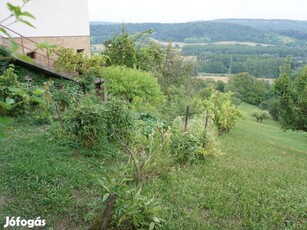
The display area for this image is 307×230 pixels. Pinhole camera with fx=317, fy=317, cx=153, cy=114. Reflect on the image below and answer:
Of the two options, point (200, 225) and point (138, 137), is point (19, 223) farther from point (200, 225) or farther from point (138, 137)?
point (138, 137)

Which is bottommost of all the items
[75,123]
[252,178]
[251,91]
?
[251,91]

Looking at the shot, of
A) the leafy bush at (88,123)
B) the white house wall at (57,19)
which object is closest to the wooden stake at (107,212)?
the leafy bush at (88,123)

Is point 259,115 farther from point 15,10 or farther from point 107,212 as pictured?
point 15,10

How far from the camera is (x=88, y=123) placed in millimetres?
7621

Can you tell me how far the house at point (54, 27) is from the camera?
14.8 meters

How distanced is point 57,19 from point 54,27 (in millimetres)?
474

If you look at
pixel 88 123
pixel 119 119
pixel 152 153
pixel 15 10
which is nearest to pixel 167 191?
pixel 152 153

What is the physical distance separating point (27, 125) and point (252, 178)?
7.00 meters

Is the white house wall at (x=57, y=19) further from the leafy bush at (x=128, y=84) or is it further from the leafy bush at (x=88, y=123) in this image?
the leafy bush at (x=88, y=123)

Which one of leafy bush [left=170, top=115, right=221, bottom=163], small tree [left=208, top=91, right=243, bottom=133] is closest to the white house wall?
small tree [left=208, top=91, right=243, bottom=133]

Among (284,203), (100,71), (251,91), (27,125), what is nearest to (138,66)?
(100,71)

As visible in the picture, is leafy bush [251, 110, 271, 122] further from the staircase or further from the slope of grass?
the slope of grass

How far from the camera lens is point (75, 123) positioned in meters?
7.64

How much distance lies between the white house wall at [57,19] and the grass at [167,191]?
846cm
